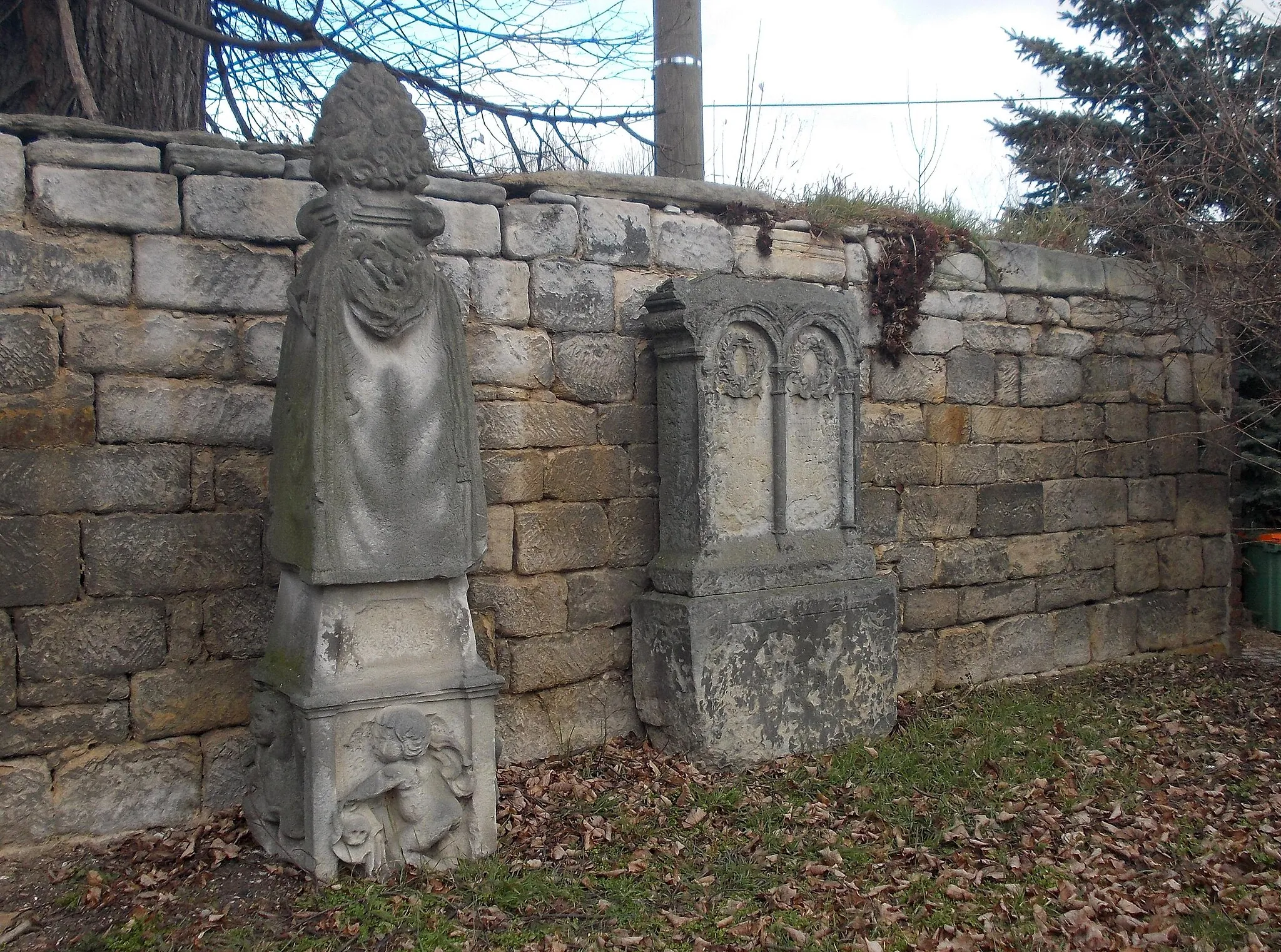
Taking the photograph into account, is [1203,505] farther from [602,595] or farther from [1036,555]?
[602,595]

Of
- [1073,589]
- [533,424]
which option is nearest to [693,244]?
[533,424]

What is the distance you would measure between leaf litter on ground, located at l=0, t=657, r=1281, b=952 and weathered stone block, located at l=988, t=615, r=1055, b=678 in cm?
127

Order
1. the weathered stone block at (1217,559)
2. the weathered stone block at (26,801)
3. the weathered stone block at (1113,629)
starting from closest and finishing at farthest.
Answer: the weathered stone block at (26,801) → the weathered stone block at (1113,629) → the weathered stone block at (1217,559)

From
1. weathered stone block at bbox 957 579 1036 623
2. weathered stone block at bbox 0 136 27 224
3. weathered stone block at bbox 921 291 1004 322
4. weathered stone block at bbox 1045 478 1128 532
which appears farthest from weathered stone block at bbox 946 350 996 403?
weathered stone block at bbox 0 136 27 224

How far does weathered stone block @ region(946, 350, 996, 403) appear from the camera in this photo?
6469mm

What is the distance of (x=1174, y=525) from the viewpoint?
24.3ft

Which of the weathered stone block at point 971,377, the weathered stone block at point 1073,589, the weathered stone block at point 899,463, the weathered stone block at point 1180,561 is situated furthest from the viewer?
the weathered stone block at point 1180,561

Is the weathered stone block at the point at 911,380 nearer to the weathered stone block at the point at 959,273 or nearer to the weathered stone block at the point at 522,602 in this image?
the weathered stone block at the point at 959,273

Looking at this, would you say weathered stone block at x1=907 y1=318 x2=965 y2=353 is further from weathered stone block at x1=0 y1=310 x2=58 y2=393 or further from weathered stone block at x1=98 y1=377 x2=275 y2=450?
weathered stone block at x1=0 y1=310 x2=58 y2=393

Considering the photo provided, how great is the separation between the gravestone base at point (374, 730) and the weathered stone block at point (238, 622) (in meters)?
0.40

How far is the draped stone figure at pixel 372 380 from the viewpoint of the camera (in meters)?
3.56

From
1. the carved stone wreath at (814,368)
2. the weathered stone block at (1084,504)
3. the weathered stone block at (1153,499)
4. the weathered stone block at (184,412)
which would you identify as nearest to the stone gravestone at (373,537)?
the weathered stone block at (184,412)

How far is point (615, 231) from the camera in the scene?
520 cm

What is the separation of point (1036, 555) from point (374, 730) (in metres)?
4.58
